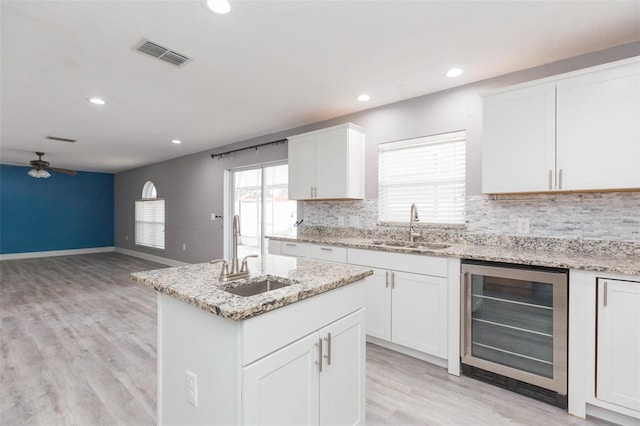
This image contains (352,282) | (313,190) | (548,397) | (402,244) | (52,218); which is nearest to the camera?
(352,282)

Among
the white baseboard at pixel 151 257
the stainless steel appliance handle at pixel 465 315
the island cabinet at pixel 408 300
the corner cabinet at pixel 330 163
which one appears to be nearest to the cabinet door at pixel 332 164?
the corner cabinet at pixel 330 163

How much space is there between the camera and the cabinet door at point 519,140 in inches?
87.4

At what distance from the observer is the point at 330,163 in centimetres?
352

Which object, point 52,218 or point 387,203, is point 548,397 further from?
point 52,218

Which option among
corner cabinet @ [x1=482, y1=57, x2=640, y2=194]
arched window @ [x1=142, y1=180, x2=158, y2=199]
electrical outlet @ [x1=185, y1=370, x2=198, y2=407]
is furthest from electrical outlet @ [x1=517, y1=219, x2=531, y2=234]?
arched window @ [x1=142, y1=180, x2=158, y2=199]

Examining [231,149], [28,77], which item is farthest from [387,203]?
[28,77]

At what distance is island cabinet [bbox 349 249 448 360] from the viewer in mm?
2422

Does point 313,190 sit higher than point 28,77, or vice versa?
point 28,77

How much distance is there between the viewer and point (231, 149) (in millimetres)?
5504

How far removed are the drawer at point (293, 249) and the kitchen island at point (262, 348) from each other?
1737 millimetres

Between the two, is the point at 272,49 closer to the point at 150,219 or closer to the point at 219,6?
the point at 219,6

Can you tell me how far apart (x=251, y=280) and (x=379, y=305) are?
1603mm

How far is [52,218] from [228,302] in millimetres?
10090

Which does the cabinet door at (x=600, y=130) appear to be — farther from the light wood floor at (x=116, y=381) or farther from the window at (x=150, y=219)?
the window at (x=150, y=219)
